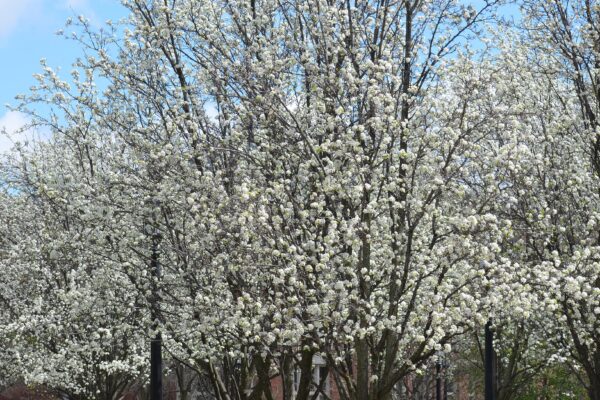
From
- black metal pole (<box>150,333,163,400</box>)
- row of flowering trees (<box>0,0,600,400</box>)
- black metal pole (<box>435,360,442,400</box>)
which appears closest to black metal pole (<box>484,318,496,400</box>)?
row of flowering trees (<box>0,0,600,400</box>)

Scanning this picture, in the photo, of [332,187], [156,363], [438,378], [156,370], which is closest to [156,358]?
[156,363]

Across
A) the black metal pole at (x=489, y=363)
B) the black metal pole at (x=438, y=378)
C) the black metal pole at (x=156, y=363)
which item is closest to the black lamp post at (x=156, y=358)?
the black metal pole at (x=156, y=363)

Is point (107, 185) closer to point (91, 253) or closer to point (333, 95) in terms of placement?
point (91, 253)

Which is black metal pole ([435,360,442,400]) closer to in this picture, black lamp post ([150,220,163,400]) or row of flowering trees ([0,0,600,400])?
row of flowering trees ([0,0,600,400])

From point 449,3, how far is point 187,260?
5.41 m

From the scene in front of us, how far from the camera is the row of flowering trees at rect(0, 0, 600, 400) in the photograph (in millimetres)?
11852

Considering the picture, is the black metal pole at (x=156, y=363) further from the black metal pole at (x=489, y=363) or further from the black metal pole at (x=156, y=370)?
the black metal pole at (x=489, y=363)

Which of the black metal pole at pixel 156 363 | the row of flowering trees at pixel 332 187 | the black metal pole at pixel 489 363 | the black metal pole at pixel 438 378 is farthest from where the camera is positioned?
the black metal pole at pixel 438 378

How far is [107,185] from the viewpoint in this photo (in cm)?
1443

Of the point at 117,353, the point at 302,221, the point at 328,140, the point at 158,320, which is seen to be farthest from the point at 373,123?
the point at 117,353

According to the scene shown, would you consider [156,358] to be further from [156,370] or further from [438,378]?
[438,378]

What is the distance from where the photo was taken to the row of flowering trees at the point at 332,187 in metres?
11.9

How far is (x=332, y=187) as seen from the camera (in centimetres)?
1168

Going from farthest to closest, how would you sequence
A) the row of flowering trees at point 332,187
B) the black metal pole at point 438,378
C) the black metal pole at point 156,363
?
the black metal pole at point 438,378, the black metal pole at point 156,363, the row of flowering trees at point 332,187
